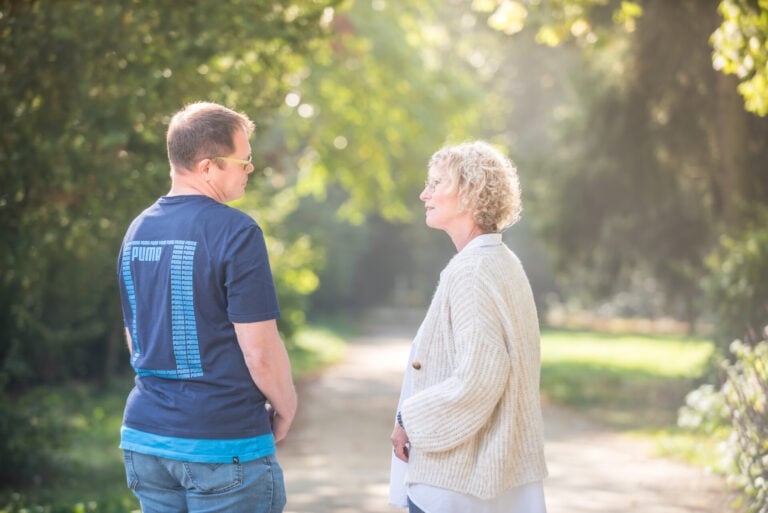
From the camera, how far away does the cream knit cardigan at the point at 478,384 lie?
329 centimetres

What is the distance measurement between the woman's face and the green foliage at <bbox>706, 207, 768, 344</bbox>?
757 centimetres

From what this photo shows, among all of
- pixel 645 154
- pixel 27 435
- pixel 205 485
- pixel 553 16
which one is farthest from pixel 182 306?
pixel 645 154

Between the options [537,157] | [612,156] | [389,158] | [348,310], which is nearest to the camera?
[612,156]

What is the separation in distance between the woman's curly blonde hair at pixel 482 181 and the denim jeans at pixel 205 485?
3.51ft

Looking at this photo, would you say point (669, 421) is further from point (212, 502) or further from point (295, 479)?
point (212, 502)

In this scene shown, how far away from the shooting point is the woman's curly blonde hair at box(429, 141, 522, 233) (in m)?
3.46

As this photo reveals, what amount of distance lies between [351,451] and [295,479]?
1905 millimetres

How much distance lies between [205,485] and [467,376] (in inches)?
34.5

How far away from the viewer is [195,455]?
10.3 feet

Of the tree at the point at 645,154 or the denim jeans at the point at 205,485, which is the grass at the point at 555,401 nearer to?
the tree at the point at 645,154

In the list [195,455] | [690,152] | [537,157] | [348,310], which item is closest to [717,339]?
[690,152]

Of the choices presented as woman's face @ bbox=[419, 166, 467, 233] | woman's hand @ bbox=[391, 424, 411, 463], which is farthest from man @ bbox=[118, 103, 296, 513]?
woman's face @ bbox=[419, 166, 467, 233]

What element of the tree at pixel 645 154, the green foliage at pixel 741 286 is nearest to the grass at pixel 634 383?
the green foliage at pixel 741 286

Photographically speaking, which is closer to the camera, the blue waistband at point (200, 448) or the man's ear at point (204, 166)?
the blue waistband at point (200, 448)
